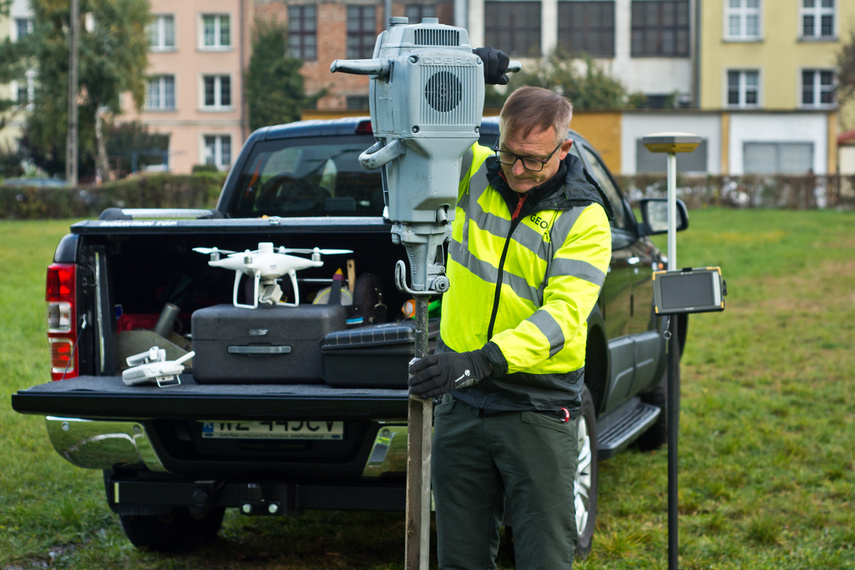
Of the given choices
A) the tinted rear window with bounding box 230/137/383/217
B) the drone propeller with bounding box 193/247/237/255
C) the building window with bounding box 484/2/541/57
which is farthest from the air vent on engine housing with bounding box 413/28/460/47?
the building window with bounding box 484/2/541/57

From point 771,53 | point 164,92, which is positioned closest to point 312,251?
point 771,53

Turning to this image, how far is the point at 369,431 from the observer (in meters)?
4.16

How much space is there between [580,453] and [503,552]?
22.8 inches

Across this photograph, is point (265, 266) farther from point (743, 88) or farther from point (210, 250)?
point (743, 88)

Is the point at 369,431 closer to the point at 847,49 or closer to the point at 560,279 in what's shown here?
the point at 560,279

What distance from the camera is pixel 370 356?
4.16 m

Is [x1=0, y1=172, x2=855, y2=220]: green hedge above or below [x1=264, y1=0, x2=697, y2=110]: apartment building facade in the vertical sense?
below

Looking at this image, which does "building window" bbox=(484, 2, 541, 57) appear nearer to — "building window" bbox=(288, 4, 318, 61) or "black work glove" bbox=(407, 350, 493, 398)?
"building window" bbox=(288, 4, 318, 61)

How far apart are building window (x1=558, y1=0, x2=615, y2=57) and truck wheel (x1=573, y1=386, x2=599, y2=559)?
156 ft

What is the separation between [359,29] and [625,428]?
169 ft

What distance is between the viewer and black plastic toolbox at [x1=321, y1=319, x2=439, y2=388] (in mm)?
4133

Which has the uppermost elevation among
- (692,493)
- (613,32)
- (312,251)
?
(613,32)

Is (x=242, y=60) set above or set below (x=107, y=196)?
above

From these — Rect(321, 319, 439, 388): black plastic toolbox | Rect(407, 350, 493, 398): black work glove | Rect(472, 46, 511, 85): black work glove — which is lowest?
Rect(321, 319, 439, 388): black plastic toolbox
